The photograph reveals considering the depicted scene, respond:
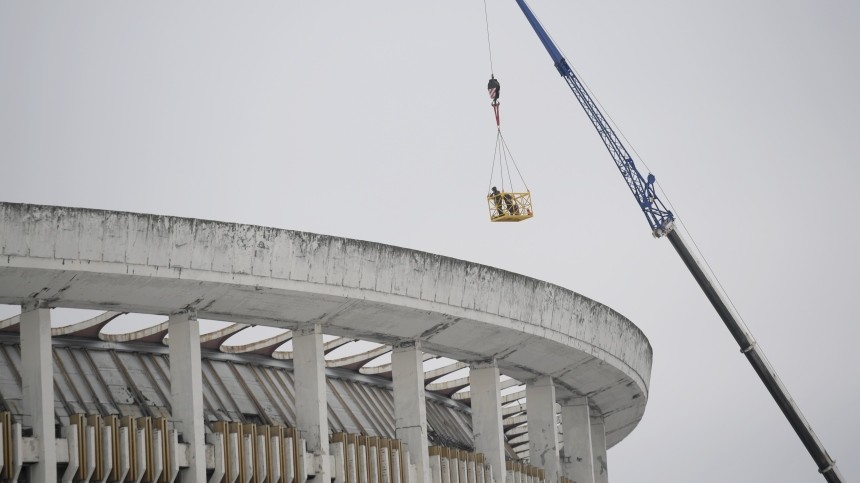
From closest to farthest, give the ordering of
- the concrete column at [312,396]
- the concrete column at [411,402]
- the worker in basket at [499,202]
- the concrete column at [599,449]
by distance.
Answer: the concrete column at [312,396], the concrete column at [411,402], the concrete column at [599,449], the worker in basket at [499,202]

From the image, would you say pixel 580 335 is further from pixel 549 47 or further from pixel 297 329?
pixel 549 47

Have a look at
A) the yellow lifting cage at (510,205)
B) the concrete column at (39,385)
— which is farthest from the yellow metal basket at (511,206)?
the concrete column at (39,385)

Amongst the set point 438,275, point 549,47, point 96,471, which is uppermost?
point 549,47

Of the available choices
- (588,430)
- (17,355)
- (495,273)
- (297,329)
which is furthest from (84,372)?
(588,430)

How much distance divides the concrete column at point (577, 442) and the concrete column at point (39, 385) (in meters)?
17.1

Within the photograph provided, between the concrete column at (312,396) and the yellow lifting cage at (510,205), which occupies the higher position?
the yellow lifting cage at (510,205)

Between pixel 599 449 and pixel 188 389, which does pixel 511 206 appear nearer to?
pixel 599 449

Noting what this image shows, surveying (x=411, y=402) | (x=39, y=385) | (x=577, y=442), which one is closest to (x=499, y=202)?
(x=577, y=442)

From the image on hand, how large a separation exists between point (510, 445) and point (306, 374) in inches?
752

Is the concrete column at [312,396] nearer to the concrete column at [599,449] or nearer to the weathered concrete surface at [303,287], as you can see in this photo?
the weathered concrete surface at [303,287]

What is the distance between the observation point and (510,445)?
47344 mm

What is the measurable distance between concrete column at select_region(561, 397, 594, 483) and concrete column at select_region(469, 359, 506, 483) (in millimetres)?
5284

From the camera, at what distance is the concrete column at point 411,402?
3105 cm

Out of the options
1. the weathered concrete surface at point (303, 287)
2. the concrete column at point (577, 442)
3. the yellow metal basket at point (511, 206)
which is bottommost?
the concrete column at point (577, 442)
